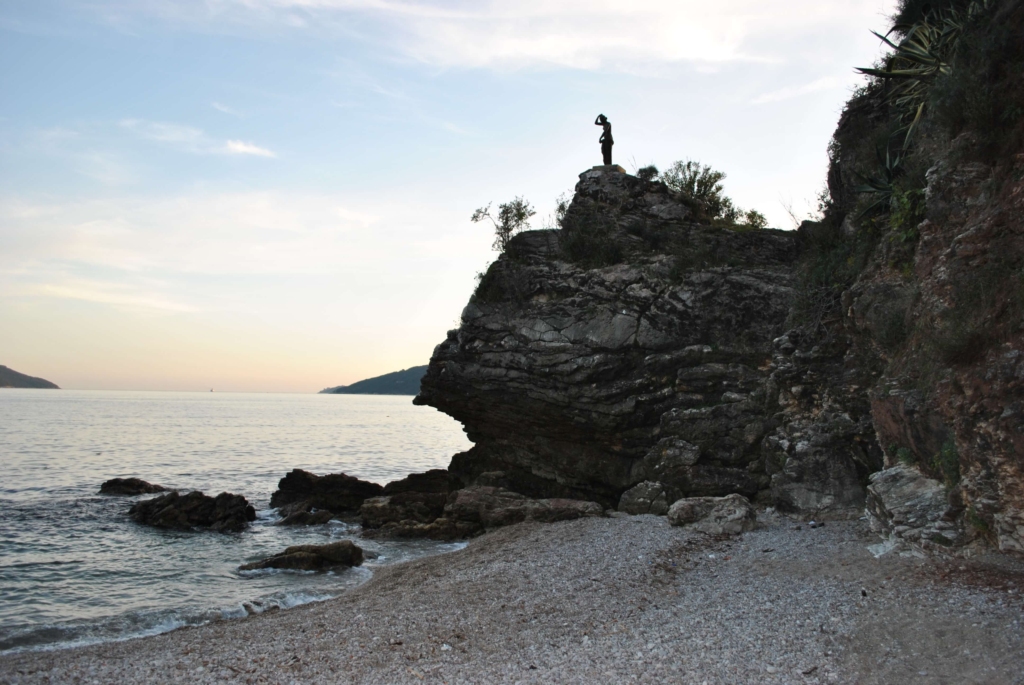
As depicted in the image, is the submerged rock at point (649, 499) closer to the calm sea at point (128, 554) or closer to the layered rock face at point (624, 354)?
the layered rock face at point (624, 354)

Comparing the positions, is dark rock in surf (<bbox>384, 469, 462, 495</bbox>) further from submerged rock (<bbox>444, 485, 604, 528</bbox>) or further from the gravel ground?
the gravel ground

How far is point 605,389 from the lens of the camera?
2066cm

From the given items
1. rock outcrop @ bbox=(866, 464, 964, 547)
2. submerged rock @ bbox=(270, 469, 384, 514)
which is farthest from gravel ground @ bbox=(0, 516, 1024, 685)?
submerged rock @ bbox=(270, 469, 384, 514)

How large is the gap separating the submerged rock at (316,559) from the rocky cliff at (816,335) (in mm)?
7488

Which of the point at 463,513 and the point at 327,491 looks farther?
the point at 327,491

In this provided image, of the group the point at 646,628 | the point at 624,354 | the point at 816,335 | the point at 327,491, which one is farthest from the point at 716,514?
the point at 327,491

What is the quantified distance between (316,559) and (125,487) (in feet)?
61.5

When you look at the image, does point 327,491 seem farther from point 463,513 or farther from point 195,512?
point 463,513

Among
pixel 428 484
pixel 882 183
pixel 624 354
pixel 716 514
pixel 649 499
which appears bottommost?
pixel 428 484

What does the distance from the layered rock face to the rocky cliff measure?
70 mm

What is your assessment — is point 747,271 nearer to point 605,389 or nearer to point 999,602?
point 605,389

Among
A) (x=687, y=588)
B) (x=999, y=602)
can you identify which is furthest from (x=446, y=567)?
(x=999, y=602)

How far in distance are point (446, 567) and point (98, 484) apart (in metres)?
27.0

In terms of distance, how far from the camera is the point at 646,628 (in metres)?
9.43
